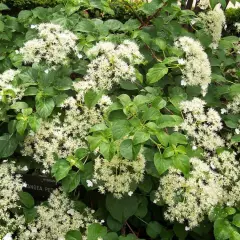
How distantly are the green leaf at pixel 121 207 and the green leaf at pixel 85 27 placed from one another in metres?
0.89

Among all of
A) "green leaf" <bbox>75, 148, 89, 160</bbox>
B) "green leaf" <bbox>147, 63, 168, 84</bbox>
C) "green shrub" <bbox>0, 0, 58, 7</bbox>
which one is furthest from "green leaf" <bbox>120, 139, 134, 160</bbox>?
"green shrub" <bbox>0, 0, 58, 7</bbox>

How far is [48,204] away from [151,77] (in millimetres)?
709

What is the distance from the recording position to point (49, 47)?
1822mm

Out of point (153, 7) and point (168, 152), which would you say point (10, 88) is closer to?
point (168, 152)

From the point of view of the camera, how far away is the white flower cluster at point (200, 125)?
1.71 m

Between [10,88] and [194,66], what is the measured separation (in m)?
0.82

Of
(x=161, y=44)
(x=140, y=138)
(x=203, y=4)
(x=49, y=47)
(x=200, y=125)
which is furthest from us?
(x=203, y=4)

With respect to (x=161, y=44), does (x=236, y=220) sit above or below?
below

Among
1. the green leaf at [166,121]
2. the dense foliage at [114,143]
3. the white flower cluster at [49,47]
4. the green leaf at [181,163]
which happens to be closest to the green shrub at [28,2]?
the dense foliage at [114,143]

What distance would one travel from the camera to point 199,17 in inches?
91.2

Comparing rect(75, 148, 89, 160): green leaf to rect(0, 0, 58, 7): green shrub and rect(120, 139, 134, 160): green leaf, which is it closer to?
rect(120, 139, 134, 160): green leaf

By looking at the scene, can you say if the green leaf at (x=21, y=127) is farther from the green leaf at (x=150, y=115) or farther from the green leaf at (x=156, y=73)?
the green leaf at (x=156, y=73)

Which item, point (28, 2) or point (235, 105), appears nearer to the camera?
point (235, 105)

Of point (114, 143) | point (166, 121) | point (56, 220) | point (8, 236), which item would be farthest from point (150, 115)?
point (8, 236)
